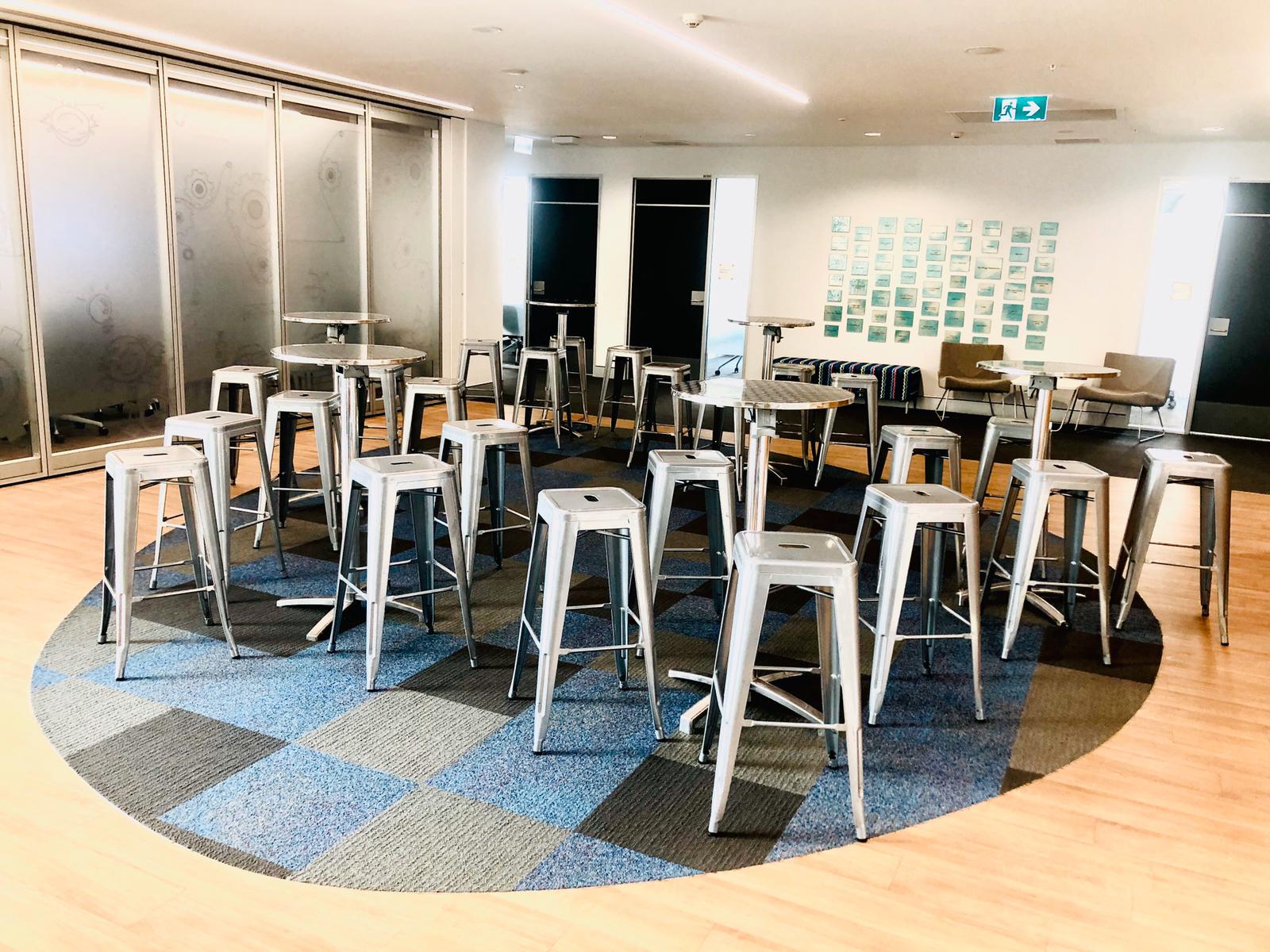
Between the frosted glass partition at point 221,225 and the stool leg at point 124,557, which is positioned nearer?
the stool leg at point 124,557

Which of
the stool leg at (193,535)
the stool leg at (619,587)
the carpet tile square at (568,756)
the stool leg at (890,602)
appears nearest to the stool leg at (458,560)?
the carpet tile square at (568,756)

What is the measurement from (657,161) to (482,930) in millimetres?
10420

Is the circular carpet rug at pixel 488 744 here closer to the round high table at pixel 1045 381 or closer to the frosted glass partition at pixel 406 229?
the round high table at pixel 1045 381

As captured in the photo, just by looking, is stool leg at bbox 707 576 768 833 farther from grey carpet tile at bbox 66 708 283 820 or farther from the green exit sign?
the green exit sign

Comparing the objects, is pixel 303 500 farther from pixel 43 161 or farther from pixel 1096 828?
pixel 1096 828

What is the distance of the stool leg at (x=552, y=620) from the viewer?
9.28ft

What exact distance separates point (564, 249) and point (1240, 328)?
24.2ft

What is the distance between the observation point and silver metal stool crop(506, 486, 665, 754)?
2.84 m

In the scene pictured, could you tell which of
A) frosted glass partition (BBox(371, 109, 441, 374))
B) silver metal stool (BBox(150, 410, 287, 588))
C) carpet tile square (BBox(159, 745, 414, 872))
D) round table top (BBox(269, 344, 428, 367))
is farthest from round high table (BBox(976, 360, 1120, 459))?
frosted glass partition (BBox(371, 109, 441, 374))

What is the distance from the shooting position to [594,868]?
7.68 ft

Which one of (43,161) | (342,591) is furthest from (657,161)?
(342,591)

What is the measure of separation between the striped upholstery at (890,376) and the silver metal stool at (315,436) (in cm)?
604

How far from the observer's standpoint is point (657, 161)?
11.4 m

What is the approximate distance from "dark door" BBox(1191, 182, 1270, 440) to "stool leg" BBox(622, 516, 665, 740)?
27.4 ft
